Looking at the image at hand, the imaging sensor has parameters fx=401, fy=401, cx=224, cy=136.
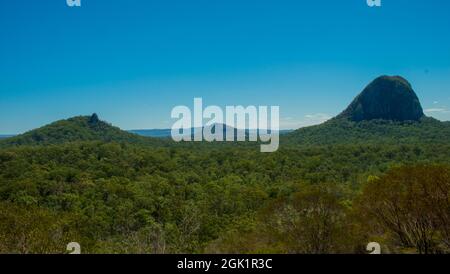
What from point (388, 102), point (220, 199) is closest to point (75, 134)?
point (220, 199)

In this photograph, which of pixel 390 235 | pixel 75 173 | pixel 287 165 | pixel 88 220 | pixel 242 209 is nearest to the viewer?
pixel 390 235

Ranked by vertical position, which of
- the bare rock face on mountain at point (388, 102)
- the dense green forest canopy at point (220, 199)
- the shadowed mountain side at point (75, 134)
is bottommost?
→ the dense green forest canopy at point (220, 199)

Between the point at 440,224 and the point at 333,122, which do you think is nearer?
the point at 440,224

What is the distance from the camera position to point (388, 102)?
424 feet

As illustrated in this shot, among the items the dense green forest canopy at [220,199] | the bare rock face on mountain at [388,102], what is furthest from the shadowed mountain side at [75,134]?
the bare rock face on mountain at [388,102]

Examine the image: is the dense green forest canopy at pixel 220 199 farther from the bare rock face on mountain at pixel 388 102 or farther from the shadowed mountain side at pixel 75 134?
the bare rock face on mountain at pixel 388 102

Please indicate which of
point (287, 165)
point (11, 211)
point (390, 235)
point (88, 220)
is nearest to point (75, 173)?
point (88, 220)

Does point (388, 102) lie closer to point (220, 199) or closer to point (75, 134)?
point (75, 134)

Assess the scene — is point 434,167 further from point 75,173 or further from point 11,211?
point 75,173

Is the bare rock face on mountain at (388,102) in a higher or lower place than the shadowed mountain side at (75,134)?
higher

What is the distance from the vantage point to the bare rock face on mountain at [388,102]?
126625 mm
